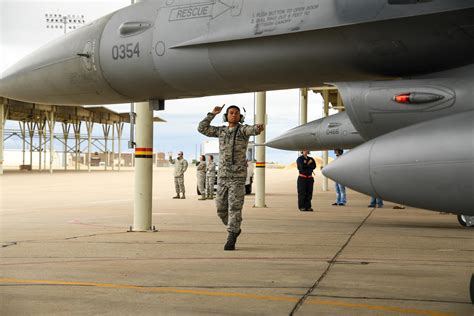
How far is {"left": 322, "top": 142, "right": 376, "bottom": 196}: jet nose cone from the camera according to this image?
19.1 feet

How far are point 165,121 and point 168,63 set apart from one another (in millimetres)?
47697

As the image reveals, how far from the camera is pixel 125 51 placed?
888cm

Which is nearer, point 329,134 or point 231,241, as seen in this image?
point 231,241

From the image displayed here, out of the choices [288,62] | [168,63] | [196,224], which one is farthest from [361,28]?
[196,224]

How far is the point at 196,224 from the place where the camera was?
13039mm

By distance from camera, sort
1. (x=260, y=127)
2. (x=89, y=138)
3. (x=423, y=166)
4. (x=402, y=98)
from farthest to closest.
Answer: (x=89, y=138), (x=260, y=127), (x=402, y=98), (x=423, y=166)

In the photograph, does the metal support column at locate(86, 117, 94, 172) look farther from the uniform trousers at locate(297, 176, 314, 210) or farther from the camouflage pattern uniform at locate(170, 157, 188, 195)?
the uniform trousers at locate(297, 176, 314, 210)

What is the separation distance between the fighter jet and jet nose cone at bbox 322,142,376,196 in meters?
0.01

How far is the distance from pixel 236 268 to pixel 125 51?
3548mm

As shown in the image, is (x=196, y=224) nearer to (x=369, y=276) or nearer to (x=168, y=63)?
(x=168, y=63)

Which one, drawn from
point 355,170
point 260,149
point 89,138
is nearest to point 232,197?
point 355,170

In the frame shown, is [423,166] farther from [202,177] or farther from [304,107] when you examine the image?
[304,107]

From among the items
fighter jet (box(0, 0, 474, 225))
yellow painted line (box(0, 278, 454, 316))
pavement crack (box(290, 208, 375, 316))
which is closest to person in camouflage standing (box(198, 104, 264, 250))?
fighter jet (box(0, 0, 474, 225))

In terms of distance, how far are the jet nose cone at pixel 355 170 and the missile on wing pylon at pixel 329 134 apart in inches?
210
